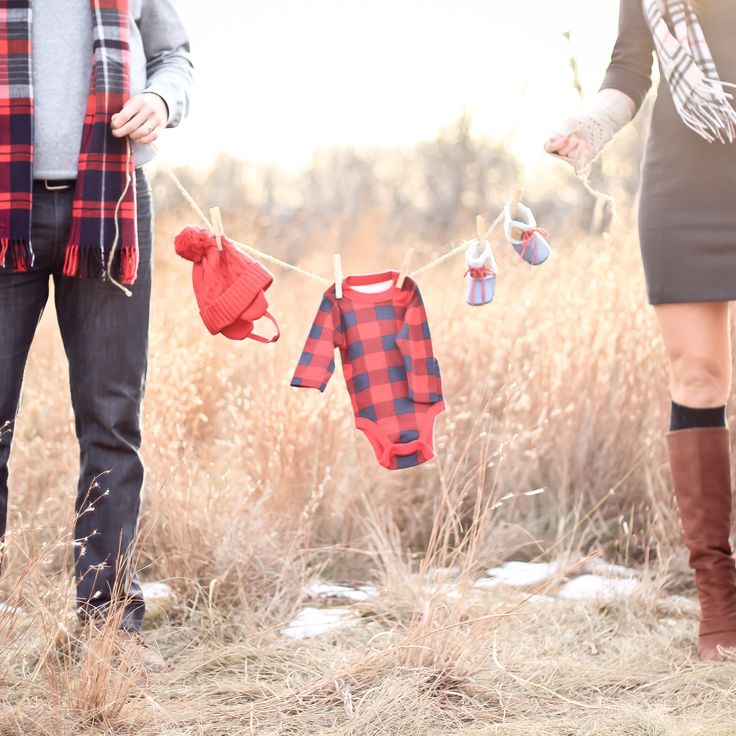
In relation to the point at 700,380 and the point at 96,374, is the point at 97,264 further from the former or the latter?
the point at 700,380

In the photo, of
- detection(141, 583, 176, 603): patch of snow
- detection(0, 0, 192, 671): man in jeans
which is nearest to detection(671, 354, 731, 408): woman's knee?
detection(0, 0, 192, 671): man in jeans

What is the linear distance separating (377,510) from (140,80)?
151 centimetres

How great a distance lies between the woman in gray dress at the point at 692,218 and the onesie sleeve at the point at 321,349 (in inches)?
23.4

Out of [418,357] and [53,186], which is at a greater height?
[53,186]

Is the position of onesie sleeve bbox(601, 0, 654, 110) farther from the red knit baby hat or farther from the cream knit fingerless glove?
the red knit baby hat

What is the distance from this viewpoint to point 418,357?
2.14 metres

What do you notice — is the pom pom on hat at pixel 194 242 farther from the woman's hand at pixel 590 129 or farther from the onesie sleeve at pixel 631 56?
the onesie sleeve at pixel 631 56

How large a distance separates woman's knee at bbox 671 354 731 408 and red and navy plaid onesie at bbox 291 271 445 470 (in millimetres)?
596

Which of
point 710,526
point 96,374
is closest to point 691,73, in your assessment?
point 710,526

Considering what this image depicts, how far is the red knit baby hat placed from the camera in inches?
81.4

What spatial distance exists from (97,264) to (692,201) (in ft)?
4.36

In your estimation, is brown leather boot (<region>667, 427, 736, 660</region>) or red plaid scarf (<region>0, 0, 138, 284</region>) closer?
red plaid scarf (<region>0, 0, 138, 284</region>)

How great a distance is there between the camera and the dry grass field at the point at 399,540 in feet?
6.52

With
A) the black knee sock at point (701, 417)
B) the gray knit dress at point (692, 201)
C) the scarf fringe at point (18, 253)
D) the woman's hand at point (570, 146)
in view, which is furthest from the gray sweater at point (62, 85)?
the black knee sock at point (701, 417)
